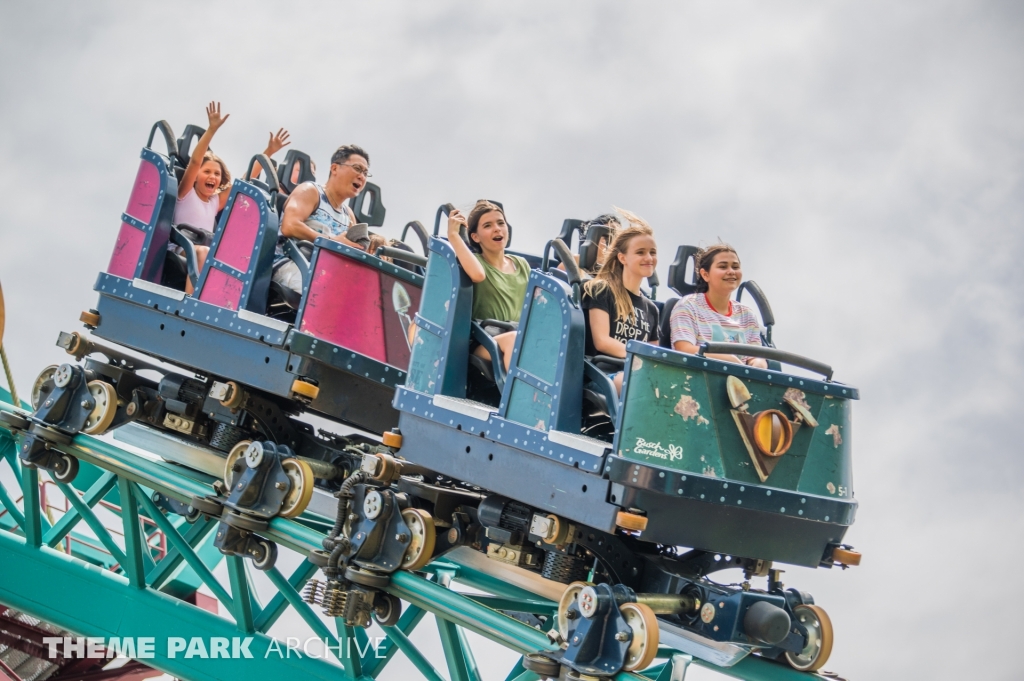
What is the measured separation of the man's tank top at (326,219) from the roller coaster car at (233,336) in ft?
0.76

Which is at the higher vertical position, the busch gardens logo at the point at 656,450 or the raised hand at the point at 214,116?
the raised hand at the point at 214,116

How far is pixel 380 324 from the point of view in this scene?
501 centimetres

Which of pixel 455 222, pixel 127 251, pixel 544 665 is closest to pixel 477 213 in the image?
pixel 455 222

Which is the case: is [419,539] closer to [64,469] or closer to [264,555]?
[264,555]

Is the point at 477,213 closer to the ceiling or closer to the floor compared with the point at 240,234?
closer to the ceiling

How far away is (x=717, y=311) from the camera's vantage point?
14.3ft

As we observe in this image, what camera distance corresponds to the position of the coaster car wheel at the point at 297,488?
4.71 m

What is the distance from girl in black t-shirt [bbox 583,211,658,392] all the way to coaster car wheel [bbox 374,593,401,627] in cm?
118

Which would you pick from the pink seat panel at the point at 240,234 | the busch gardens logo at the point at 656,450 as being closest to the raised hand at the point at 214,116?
the pink seat panel at the point at 240,234

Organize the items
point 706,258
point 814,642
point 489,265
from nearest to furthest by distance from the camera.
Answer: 1. point 814,642
2. point 706,258
3. point 489,265

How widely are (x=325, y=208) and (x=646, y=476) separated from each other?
2510 mm

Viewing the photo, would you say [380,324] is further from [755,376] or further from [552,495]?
[755,376]

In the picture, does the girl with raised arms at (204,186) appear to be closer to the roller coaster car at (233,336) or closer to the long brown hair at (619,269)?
the roller coaster car at (233,336)

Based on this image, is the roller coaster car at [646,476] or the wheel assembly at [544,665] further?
the wheel assembly at [544,665]
